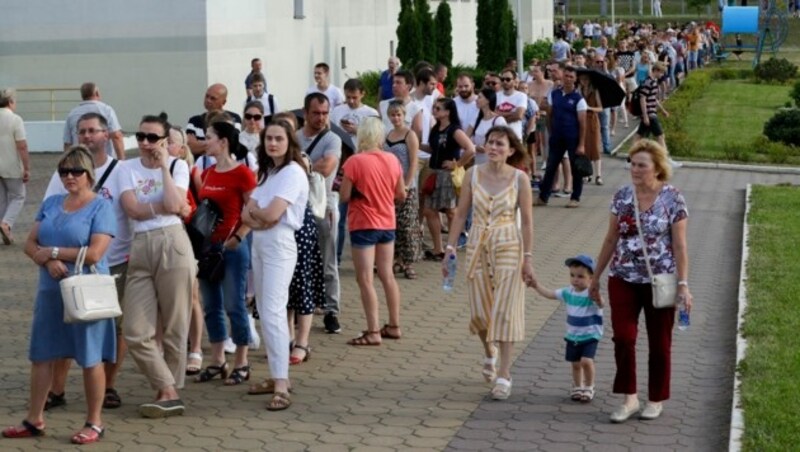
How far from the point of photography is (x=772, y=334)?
11125 millimetres

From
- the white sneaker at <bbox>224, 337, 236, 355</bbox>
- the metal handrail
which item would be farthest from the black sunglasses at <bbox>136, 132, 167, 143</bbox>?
the metal handrail

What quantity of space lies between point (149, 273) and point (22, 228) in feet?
A: 29.9

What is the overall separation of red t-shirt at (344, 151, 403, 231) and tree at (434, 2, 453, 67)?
105ft

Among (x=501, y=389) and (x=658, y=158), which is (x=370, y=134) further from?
(x=658, y=158)

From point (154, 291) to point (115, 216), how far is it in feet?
1.64

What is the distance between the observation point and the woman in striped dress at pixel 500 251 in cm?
966

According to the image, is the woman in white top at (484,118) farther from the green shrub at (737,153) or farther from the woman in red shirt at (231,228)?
the green shrub at (737,153)

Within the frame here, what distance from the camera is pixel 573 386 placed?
32.0 ft

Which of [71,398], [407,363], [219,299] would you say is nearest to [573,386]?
[407,363]

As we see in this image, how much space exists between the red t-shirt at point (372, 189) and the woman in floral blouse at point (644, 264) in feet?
8.33

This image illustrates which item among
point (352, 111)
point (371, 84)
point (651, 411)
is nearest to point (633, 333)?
point (651, 411)

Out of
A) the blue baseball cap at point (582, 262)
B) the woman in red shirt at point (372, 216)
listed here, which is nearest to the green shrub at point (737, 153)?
the woman in red shirt at point (372, 216)

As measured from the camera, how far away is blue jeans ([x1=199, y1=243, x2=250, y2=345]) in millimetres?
10000

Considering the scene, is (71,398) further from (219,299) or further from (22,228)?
(22,228)
